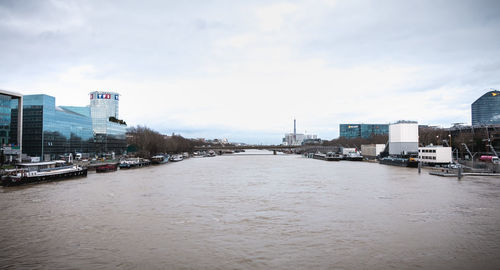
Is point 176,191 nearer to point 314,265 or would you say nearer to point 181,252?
point 181,252

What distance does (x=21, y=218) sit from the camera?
1848 cm

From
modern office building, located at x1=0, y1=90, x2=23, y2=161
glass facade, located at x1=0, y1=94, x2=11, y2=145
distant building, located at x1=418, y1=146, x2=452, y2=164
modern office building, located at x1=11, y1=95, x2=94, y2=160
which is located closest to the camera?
distant building, located at x1=418, y1=146, x2=452, y2=164

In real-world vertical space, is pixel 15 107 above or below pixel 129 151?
above

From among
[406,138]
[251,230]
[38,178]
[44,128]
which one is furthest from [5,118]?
[406,138]

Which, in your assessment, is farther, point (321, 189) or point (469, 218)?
point (321, 189)

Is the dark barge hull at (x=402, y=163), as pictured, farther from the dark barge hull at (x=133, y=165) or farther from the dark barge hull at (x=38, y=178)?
the dark barge hull at (x=38, y=178)

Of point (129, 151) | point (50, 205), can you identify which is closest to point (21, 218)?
point (50, 205)

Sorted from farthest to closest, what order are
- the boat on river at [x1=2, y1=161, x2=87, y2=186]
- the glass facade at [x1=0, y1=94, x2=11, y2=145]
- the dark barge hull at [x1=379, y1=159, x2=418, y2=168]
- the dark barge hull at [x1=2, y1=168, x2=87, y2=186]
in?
the glass facade at [x1=0, y1=94, x2=11, y2=145] → the dark barge hull at [x1=379, y1=159, x2=418, y2=168] → the boat on river at [x1=2, y1=161, x2=87, y2=186] → the dark barge hull at [x1=2, y1=168, x2=87, y2=186]

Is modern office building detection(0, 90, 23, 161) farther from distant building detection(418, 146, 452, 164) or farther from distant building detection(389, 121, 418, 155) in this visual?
distant building detection(389, 121, 418, 155)

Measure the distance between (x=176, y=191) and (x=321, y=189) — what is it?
13.2m

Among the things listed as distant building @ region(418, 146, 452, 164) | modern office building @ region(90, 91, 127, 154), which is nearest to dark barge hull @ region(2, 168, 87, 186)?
distant building @ region(418, 146, 452, 164)

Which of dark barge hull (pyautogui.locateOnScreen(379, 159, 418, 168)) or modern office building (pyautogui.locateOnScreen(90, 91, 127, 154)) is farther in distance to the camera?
modern office building (pyautogui.locateOnScreen(90, 91, 127, 154))

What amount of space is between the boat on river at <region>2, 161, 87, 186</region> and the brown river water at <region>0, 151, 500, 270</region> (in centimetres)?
702

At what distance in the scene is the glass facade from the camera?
188 ft
